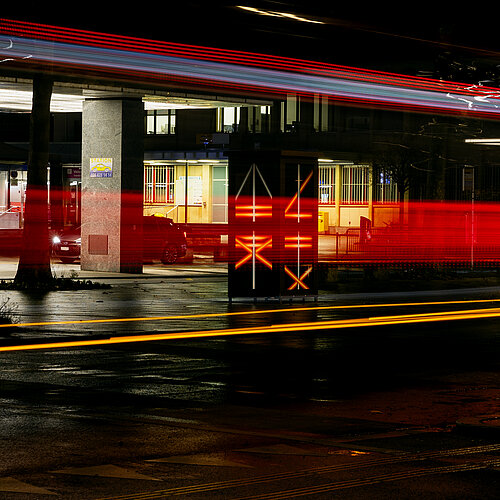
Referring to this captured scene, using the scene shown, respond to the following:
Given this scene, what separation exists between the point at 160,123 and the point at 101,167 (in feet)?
198

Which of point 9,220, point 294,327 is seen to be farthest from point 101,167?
point 9,220

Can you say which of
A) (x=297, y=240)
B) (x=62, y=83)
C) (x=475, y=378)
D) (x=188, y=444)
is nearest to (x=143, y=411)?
(x=188, y=444)

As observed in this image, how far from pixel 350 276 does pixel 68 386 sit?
2182 centimetres

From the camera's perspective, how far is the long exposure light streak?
2272 centimetres

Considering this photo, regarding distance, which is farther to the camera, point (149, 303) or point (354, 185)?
point (354, 185)

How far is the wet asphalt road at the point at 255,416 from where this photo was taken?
742 centimetres

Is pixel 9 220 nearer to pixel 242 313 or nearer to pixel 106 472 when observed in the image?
pixel 242 313

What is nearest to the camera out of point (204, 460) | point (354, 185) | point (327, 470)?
point (327, 470)

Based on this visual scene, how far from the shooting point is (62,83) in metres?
30.8


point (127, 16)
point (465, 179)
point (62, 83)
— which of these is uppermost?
point (127, 16)

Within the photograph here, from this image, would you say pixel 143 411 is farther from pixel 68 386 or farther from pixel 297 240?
pixel 297 240

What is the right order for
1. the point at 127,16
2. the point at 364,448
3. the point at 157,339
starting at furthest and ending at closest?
1. the point at 127,16
2. the point at 157,339
3. the point at 364,448

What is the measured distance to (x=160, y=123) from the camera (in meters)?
93.1

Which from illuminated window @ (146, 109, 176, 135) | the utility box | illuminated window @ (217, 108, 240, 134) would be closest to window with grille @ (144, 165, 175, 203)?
illuminated window @ (146, 109, 176, 135)
